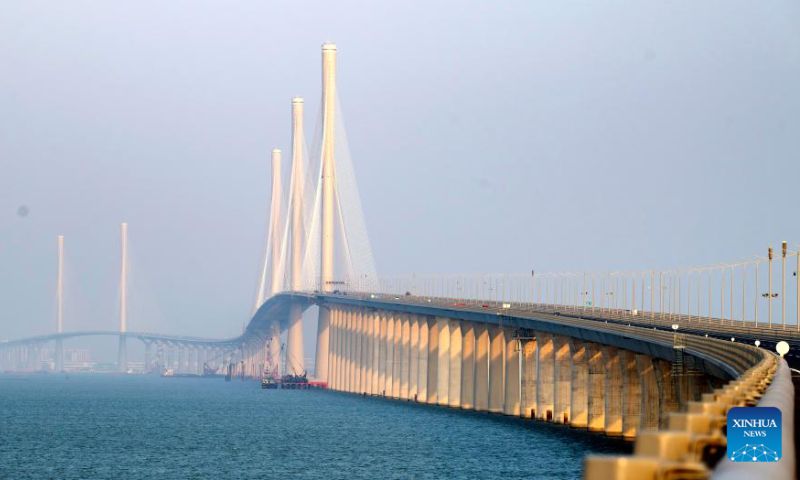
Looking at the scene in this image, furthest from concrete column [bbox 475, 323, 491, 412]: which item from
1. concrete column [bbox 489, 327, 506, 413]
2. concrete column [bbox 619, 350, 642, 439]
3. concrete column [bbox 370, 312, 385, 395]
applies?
concrete column [bbox 619, 350, 642, 439]

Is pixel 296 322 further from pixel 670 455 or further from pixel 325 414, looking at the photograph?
pixel 670 455

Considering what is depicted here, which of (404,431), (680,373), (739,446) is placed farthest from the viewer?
(404,431)

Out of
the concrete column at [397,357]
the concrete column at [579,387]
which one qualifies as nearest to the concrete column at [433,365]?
the concrete column at [397,357]

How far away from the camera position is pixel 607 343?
85438 mm

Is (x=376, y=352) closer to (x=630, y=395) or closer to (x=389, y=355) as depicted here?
(x=389, y=355)

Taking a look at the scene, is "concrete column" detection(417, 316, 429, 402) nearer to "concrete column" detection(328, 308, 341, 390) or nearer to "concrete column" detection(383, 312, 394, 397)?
"concrete column" detection(383, 312, 394, 397)

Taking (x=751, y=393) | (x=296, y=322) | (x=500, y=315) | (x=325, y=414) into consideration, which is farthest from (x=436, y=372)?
(x=751, y=393)

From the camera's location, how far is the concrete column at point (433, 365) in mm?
133875

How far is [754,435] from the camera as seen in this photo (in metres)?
8.91

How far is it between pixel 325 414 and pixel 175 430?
2051 centimetres

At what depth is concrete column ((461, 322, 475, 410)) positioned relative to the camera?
124m

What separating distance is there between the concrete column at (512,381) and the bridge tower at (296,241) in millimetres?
65396

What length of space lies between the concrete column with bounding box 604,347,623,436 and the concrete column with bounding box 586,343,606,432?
1760mm

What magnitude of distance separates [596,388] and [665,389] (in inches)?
764
